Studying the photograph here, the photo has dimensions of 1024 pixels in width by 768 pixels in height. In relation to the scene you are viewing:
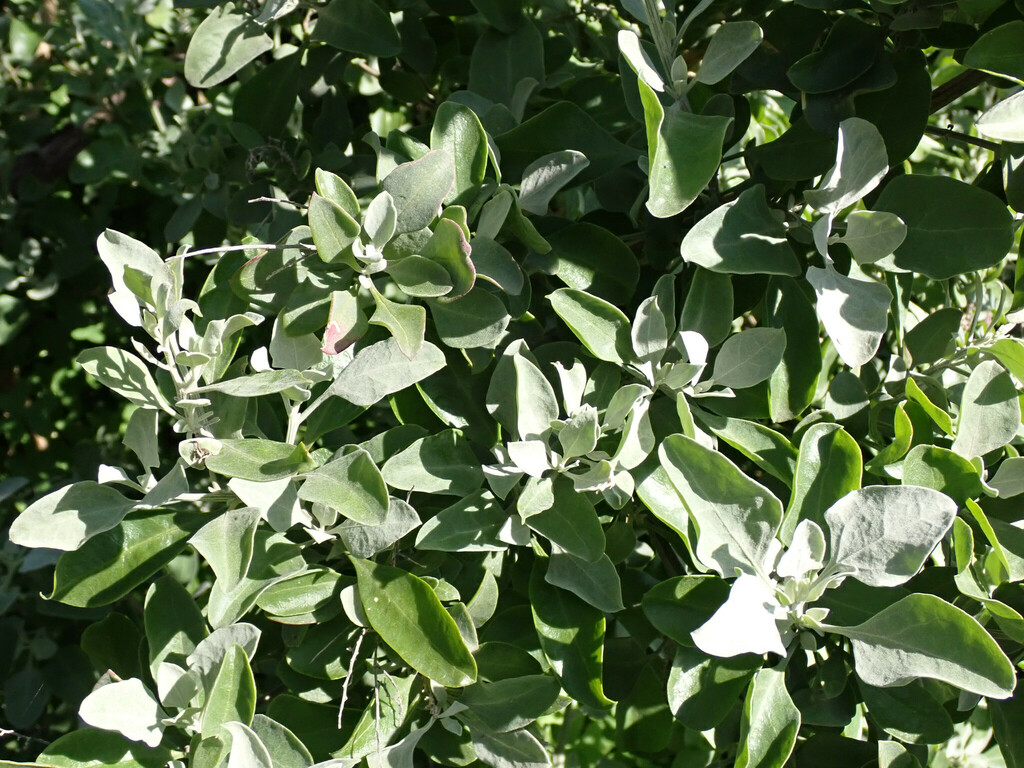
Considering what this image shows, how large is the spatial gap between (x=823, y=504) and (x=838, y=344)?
0.16 meters

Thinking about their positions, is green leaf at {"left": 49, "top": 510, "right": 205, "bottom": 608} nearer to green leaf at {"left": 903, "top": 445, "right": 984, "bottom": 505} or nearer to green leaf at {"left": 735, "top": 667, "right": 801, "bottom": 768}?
green leaf at {"left": 735, "top": 667, "right": 801, "bottom": 768}

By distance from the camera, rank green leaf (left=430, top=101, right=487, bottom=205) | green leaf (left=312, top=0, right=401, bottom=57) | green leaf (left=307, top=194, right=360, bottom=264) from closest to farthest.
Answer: green leaf (left=307, top=194, right=360, bottom=264), green leaf (left=430, top=101, right=487, bottom=205), green leaf (left=312, top=0, right=401, bottom=57)

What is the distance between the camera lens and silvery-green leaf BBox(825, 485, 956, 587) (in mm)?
742

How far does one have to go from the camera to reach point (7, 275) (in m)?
1.89

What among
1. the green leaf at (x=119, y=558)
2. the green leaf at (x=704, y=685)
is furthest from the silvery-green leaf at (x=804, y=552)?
the green leaf at (x=119, y=558)

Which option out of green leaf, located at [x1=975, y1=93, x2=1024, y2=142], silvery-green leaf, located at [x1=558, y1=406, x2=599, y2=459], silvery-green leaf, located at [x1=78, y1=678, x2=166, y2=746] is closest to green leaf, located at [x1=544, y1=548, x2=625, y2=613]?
silvery-green leaf, located at [x1=558, y1=406, x2=599, y2=459]

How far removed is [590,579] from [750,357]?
0.91 ft

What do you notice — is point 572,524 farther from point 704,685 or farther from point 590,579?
point 704,685

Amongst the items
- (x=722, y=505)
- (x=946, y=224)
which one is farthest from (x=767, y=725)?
(x=946, y=224)

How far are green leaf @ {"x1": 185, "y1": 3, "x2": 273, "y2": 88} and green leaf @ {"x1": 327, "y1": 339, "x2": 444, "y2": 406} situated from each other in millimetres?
552

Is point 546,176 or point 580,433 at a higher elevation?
point 546,176

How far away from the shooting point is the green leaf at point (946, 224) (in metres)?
0.87

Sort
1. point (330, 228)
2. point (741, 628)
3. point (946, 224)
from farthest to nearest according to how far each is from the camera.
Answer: point (946, 224)
point (330, 228)
point (741, 628)

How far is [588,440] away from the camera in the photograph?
2.68 ft
